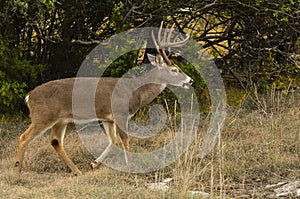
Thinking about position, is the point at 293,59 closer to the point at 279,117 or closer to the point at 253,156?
the point at 279,117

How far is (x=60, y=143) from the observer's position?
8617mm

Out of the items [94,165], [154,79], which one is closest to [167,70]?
[154,79]

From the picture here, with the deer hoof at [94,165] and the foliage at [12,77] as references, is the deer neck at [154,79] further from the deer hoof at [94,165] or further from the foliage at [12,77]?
the foliage at [12,77]

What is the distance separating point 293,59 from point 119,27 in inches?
137

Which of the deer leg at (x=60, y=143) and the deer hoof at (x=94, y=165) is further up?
the deer leg at (x=60, y=143)

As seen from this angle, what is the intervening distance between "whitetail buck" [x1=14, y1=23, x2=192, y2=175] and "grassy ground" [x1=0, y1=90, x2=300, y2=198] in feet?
1.03

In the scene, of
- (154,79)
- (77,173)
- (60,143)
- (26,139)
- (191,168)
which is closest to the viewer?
(191,168)

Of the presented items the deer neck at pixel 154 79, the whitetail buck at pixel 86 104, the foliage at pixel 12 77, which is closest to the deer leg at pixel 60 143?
the whitetail buck at pixel 86 104

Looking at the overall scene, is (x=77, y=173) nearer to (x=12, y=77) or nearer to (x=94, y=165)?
(x=94, y=165)

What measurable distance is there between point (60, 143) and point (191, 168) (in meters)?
2.13

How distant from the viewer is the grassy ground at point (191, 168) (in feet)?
21.5

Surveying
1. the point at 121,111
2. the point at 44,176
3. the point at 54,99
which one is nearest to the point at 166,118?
the point at 121,111

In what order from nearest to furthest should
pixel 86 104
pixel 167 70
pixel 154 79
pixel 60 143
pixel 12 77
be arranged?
1. pixel 60 143
2. pixel 86 104
3. pixel 167 70
4. pixel 154 79
5. pixel 12 77

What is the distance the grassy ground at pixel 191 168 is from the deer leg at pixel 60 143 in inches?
5.0
